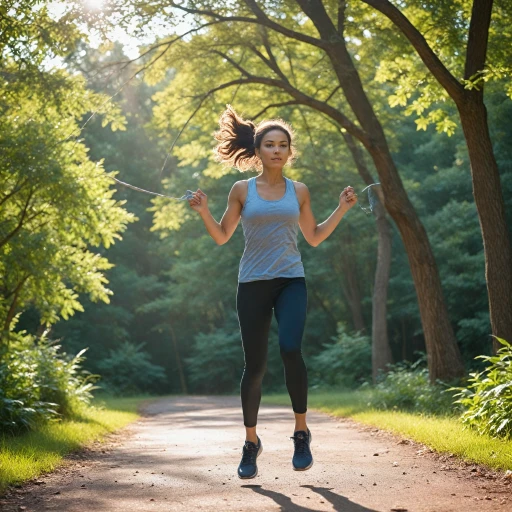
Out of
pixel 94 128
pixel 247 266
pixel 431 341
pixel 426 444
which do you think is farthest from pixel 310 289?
pixel 247 266

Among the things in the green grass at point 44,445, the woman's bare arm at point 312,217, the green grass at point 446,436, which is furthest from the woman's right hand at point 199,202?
the green grass at point 446,436

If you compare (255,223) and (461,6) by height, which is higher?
(461,6)

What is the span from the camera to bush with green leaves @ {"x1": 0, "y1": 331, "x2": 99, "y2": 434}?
9367 mm

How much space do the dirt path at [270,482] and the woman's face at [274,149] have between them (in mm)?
2220

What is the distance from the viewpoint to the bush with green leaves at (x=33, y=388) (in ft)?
30.7

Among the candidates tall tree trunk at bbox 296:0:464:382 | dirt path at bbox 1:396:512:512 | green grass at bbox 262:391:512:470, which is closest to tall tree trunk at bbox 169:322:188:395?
green grass at bbox 262:391:512:470

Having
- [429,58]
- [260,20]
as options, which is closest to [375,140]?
[260,20]

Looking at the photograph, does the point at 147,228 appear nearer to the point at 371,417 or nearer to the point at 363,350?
the point at 363,350

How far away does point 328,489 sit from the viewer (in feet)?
18.6

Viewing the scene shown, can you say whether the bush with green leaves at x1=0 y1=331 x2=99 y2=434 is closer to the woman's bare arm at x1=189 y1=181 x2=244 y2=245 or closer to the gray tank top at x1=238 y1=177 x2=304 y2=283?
the woman's bare arm at x1=189 y1=181 x2=244 y2=245

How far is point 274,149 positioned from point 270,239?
0.69 metres

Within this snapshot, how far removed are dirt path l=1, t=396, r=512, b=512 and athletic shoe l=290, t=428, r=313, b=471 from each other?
175mm

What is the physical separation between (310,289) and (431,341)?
23.4 m

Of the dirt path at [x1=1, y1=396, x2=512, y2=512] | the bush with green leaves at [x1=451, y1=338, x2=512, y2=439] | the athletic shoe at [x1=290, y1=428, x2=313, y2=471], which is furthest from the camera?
the bush with green leaves at [x1=451, y1=338, x2=512, y2=439]
